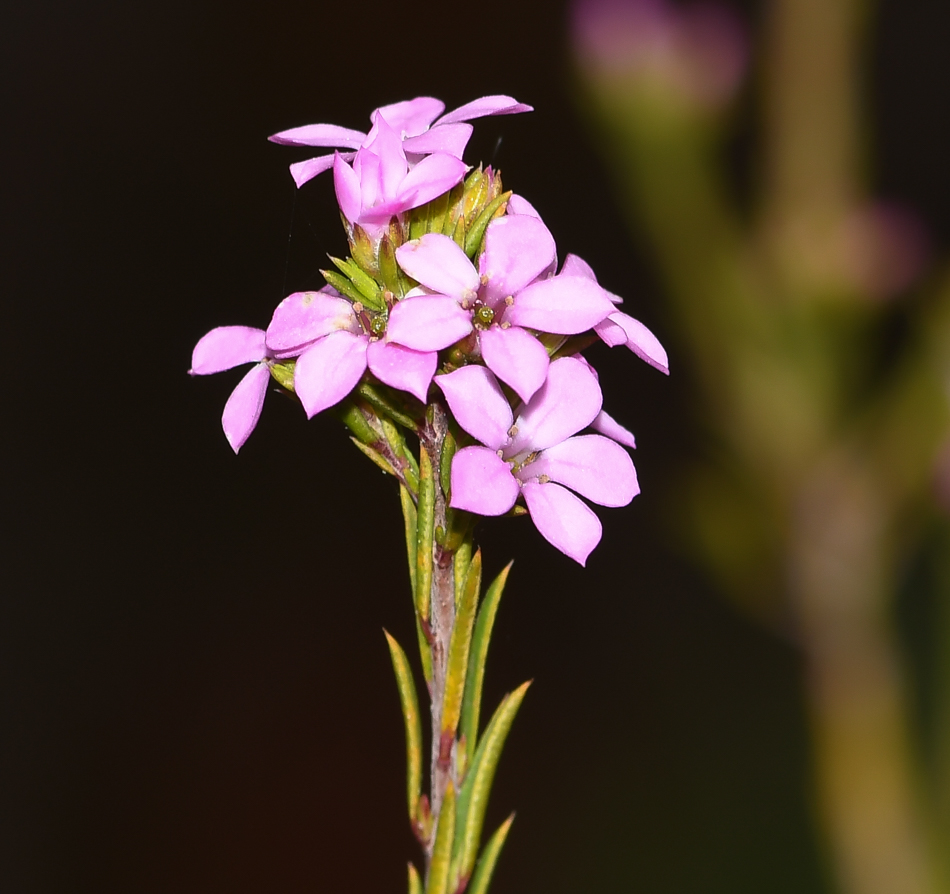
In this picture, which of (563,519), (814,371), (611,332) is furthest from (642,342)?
(814,371)

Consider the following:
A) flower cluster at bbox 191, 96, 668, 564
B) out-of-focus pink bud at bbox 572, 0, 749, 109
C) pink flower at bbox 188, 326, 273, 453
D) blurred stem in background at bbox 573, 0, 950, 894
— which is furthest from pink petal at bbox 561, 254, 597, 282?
out-of-focus pink bud at bbox 572, 0, 749, 109

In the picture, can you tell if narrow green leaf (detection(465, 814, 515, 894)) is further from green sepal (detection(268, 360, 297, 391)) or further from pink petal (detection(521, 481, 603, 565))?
green sepal (detection(268, 360, 297, 391))

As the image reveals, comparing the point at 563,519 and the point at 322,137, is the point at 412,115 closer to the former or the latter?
the point at 322,137

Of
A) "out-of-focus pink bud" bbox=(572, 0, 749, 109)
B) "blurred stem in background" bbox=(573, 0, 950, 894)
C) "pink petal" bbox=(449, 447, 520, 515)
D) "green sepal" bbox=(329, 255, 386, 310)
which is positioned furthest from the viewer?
"out-of-focus pink bud" bbox=(572, 0, 749, 109)

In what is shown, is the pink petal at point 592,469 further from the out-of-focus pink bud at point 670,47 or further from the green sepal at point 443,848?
the out-of-focus pink bud at point 670,47

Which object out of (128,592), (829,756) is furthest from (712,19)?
(128,592)

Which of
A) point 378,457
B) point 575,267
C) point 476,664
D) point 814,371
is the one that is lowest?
point 814,371

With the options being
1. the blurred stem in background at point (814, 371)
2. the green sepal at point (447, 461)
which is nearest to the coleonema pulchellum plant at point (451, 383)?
the green sepal at point (447, 461)
